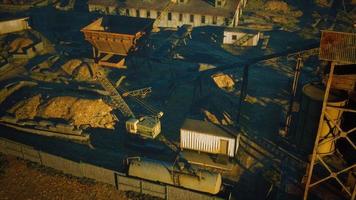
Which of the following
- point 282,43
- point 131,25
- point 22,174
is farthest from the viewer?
point 282,43

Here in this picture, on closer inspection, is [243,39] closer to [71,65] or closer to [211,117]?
[211,117]

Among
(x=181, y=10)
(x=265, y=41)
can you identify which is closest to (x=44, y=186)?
(x=265, y=41)

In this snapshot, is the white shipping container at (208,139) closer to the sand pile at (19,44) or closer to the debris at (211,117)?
the debris at (211,117)

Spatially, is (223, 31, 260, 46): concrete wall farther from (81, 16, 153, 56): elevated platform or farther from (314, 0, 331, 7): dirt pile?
(314, 0, 331, 7): dirt pile

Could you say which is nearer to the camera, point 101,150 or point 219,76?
point 101,150

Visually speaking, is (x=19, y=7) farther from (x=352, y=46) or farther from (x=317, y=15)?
(x=352, y=46)

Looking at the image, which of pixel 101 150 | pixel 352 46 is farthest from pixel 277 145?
pixel 101 150

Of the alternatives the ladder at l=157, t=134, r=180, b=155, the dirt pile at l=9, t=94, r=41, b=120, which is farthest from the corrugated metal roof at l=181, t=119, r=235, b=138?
the dirt pile at l=9, t=94, r=41, b=120
